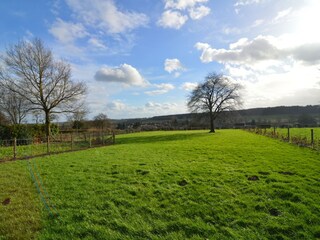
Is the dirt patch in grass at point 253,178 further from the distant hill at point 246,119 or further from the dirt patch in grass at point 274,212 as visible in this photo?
the distant hill at point 246,119

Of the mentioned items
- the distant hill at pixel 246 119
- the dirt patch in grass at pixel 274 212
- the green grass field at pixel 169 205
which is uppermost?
the distant hill at pixel 246 119

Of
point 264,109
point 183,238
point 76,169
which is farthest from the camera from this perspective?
point 264,109

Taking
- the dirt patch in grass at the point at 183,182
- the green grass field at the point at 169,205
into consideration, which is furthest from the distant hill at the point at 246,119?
the dirt patch in grass at the point at 183,182

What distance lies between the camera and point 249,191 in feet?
19.1

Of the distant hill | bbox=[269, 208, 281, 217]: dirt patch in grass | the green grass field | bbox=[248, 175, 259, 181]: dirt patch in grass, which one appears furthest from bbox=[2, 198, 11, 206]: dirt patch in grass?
the distant hill

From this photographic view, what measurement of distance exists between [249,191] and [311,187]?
70.4 inches

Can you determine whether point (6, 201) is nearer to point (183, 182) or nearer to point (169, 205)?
point (169, 205)

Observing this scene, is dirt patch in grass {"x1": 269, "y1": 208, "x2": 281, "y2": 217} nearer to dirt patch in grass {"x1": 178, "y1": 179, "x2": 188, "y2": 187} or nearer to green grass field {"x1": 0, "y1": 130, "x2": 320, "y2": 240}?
green grass field {"x1": 0, "y1": 130, "x2": 320, "y2": 240}

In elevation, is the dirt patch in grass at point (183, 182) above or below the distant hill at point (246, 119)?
below

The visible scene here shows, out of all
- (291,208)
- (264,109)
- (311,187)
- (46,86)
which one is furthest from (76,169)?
(264,109)

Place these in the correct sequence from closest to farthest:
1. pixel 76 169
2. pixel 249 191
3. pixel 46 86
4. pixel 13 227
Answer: pixel 13 227
pixel 249 191
pixel 76 169
pixel 46 86

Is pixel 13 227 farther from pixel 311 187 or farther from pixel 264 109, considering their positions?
pixel 264 109

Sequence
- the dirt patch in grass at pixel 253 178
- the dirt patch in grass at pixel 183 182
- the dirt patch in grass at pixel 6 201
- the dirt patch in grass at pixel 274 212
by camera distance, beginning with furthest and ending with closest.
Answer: the dirt patch in grass at pixel 253 178 < the dirt patch in grass at pixel 183 182 < the dirt patch in grass at pixel 6 201 < the dirt patch in grass at pixel 274 212

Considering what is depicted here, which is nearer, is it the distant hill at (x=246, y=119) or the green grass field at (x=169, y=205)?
the green grass field at (x=169, y=205)
